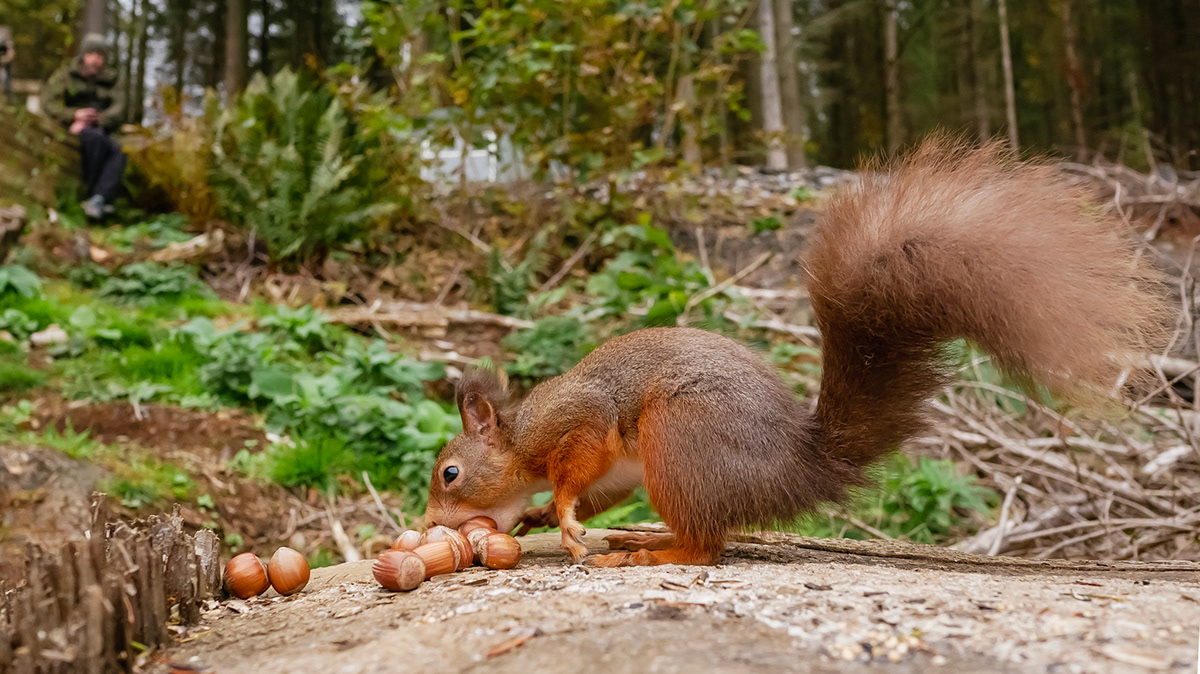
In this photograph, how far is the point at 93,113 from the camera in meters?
7.77

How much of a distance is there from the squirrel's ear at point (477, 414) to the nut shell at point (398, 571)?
0.70 meters

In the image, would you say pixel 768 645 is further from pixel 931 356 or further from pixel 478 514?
pixel 478 514

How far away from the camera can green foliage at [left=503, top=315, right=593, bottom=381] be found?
4.84 m

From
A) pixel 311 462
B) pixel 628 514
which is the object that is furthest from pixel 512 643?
pixel 311 462

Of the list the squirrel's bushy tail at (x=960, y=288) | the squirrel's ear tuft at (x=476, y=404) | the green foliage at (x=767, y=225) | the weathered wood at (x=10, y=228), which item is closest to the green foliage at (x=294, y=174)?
the weathered wood at (x=10, y=228)

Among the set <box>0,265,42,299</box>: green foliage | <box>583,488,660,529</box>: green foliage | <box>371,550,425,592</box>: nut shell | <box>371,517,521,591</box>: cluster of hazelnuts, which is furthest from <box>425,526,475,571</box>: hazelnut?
<box>0,265,42,299</box>: green foliage

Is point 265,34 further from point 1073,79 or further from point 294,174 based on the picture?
point 1073,79

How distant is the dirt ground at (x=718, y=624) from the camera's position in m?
1.22

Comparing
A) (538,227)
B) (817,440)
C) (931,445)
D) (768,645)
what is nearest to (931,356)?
(817,440)

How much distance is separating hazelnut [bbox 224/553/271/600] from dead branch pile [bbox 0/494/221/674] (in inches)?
3.5

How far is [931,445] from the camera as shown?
4.34 meters

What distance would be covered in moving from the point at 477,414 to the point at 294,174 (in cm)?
472

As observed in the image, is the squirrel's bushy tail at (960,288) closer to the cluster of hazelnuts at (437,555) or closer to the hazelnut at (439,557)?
the cluster of hazelnuts at (437,555)

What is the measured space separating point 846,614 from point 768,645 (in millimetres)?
232
